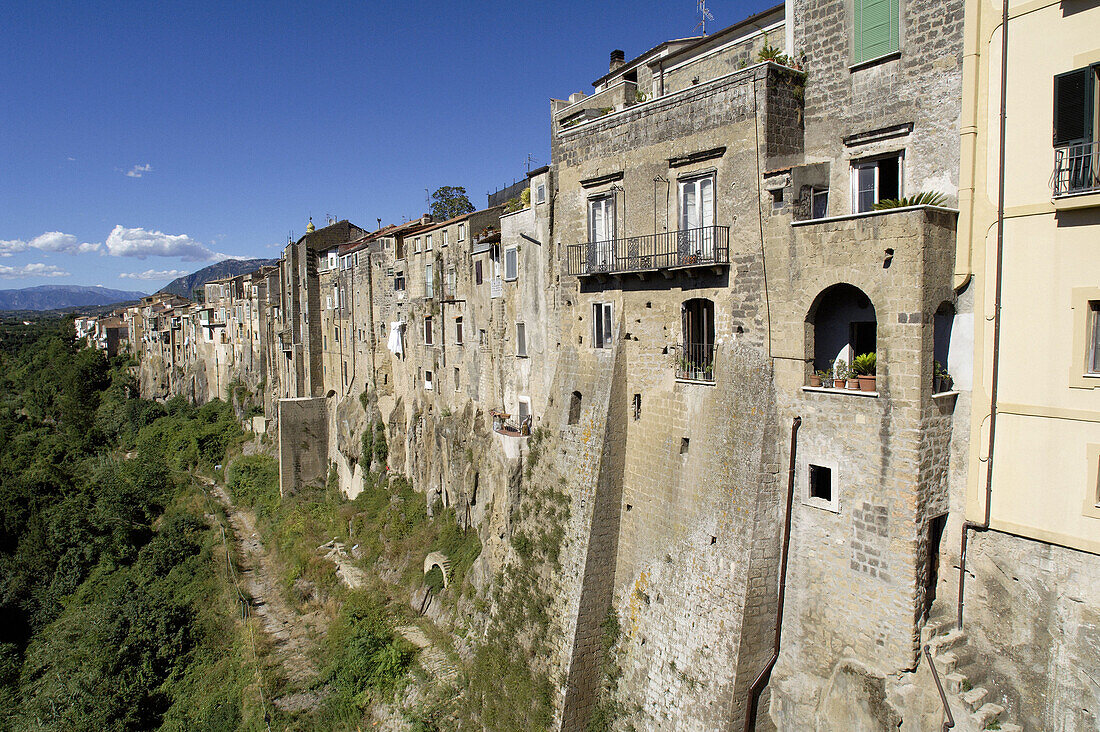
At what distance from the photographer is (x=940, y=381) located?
37.5ft

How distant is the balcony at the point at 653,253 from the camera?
45.8 feet

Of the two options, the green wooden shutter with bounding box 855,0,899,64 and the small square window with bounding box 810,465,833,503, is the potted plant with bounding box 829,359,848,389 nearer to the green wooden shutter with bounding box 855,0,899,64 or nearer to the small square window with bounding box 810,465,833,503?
the small square window with bounding box 810,465,833,503

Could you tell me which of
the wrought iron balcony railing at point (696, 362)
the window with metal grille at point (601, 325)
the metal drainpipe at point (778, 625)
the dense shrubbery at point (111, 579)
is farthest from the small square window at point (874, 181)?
the dense shrubbery at point (111, 579)

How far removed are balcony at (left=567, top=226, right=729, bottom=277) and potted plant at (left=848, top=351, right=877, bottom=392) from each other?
334 centimetres

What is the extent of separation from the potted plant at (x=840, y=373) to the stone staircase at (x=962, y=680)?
4.31 meters

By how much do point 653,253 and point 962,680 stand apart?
999cm

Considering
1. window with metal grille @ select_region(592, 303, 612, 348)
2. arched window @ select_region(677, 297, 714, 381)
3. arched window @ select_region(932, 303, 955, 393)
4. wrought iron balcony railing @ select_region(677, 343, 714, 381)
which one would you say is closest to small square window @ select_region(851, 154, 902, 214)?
arched window @ select_region(932, 303, 955, 393)

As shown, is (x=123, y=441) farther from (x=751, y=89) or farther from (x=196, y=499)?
(x=751, y=89)

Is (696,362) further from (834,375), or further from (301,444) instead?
(301,444)

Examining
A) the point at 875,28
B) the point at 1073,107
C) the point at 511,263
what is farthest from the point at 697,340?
the point at 511,263

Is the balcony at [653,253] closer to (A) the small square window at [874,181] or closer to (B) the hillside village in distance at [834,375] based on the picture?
(B) the hillside village in distance at [834,375]

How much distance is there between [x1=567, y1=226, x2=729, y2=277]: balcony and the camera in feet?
45.8

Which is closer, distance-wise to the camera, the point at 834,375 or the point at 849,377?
the point at 849,377

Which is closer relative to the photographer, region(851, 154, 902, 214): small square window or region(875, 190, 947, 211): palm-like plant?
region(875, 190, 947, 211): palm-like plant
